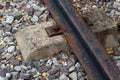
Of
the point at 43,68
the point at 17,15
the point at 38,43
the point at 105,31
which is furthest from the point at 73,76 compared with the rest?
the point at 17,15

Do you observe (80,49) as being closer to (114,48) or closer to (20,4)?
(114,48)

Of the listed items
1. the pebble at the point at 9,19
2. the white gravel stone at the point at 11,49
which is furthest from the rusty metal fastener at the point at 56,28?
the pebble at the point at 9,19

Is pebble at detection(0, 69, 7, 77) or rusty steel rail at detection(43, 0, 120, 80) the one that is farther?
pebble at detection(0, 69, 7, 77)

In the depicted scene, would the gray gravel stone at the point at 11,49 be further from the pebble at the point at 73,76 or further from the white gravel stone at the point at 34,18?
the pebble at the point at 73,76

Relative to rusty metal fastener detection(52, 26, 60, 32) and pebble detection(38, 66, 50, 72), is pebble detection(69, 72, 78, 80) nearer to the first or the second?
pebble detection(38, 66, 50, 72)

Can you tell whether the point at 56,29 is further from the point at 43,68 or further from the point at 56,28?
the point at 43,68

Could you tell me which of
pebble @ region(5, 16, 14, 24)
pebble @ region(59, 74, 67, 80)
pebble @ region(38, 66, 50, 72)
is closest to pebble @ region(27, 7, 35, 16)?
pebble @ region(5, 16, 14, 24)
